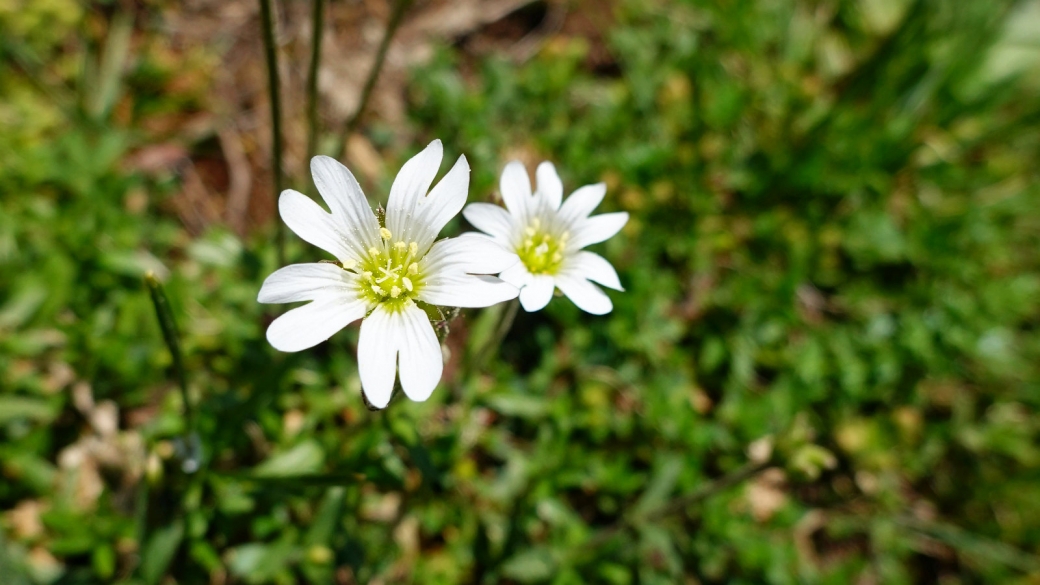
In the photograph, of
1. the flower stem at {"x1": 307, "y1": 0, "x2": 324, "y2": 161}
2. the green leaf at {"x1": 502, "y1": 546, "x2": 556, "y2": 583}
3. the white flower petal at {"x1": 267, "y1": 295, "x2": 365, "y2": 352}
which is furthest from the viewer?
the green leaf at {"x1": 502, "y1": 546, "x2": 556, "y2": 583}

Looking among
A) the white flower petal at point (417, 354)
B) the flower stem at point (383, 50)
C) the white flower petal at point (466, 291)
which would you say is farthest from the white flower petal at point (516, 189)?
the flower stem at point (383, 50)

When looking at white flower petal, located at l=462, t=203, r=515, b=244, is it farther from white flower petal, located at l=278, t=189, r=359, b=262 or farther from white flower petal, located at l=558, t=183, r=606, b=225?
white flower petal, located at l=278, t=189, r=359, b=262

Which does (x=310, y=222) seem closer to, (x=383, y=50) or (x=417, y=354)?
(x=417, y=354)

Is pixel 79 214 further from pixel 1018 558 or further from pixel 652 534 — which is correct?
pixel 1018 558

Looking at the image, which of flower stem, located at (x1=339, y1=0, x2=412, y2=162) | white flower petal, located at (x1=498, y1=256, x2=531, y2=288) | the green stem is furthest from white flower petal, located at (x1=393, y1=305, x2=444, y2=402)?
flower stem, located at (x1=339, y1=0, x2=412, y2=162)

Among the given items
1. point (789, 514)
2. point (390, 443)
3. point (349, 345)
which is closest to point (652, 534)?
point (789, 514)

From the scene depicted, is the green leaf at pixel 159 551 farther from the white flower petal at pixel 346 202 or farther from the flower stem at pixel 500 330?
the white flower petal at pixel 346 202
